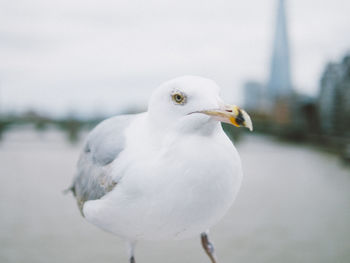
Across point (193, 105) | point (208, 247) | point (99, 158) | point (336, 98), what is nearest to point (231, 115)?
point (193, 105)

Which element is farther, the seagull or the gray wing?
the gray wing

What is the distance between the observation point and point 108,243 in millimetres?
1848

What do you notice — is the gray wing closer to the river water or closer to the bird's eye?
the bird's eye

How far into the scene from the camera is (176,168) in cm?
72

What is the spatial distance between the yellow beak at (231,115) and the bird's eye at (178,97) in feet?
0.18

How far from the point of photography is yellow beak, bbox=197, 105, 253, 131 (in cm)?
68

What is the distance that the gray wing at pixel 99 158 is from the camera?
871 mm

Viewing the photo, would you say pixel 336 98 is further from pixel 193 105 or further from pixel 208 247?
pixel 193 105

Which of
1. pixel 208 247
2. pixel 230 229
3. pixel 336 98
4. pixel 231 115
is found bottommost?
pixel 336 98

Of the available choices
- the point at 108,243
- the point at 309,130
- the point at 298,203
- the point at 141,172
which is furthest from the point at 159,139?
the point at 309,130

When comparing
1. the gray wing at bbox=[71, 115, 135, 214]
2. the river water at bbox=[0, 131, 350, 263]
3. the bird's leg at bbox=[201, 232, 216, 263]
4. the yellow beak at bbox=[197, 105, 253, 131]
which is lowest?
the river water at bbox=[0, 131, 350, 263]

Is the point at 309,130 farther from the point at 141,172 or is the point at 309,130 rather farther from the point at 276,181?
the point at 141,172

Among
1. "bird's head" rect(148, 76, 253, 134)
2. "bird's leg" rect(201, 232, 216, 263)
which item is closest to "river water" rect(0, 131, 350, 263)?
"bird's leg" rect(201, 232, 216, 263)

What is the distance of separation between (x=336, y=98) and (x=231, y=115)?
21.3ft
